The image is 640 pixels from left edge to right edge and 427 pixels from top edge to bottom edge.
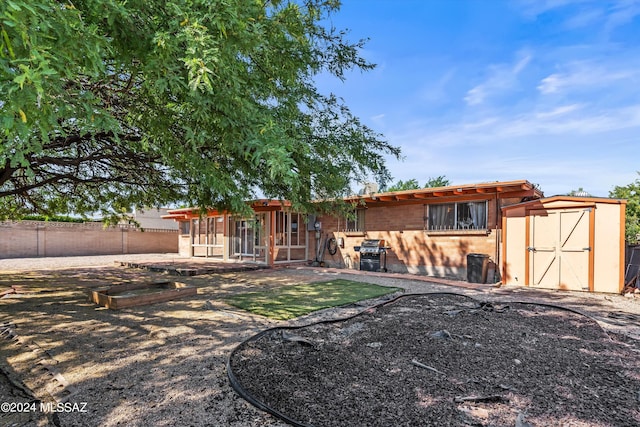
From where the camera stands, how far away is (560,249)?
27.5 feet

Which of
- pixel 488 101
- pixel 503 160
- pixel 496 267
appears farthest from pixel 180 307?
pixel 503 160

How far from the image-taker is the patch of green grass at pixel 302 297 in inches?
227

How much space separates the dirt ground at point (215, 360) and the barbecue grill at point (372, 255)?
5.16 m

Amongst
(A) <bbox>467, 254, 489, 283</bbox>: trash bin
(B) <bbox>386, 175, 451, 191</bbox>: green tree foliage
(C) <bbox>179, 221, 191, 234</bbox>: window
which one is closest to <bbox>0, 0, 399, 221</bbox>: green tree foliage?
(A) <bbox>467, 254, 489, 283</bbox>: trash bin

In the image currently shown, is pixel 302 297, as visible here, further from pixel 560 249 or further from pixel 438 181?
pixel 438 181

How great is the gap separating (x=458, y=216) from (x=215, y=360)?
8.79 meters

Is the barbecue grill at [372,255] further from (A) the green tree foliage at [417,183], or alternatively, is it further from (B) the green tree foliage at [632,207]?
(A) the green tree foliage at [417,183]

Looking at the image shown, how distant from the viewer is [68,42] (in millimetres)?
1832

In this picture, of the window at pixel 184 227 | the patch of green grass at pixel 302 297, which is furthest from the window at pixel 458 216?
the window at pixel 184 227

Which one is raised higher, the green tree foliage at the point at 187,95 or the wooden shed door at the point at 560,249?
the green tree foliage at the point at 187,95

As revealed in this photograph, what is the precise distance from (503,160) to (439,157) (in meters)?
3.97

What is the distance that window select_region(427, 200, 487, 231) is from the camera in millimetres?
9758

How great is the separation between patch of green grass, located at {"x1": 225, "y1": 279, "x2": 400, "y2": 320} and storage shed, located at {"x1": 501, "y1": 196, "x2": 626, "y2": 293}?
149 inches

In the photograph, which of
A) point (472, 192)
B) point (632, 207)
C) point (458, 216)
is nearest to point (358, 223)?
point (458, 216)
